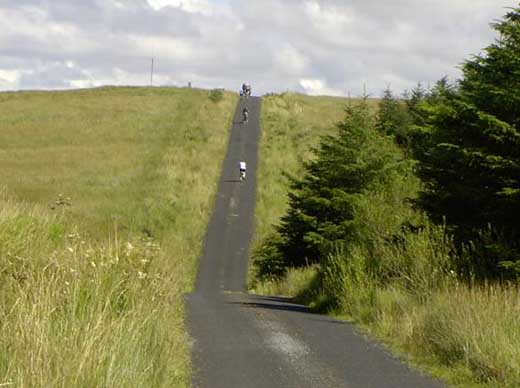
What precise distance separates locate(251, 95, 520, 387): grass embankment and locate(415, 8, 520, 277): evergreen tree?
0.66 m

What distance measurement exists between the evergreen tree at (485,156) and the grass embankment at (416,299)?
66 cm

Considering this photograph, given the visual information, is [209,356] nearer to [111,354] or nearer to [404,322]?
[404,322]

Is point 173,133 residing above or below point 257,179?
above

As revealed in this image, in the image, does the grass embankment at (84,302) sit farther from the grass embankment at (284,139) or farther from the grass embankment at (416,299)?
the grass embankment at (284,139)

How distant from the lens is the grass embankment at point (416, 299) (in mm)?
9984

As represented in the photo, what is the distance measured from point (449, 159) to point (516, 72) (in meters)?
2.15

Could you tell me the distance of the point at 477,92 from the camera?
15258 millimetres

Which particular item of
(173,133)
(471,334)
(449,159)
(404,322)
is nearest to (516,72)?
(449,159)

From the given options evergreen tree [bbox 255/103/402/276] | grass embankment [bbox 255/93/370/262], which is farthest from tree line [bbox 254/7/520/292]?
grass embankment [bbox 255/93/370/262]

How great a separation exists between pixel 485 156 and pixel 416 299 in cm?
263

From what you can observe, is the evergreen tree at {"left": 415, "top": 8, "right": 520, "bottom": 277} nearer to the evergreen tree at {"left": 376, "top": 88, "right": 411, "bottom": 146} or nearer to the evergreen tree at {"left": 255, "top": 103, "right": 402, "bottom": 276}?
the evergreen tree at {"left": 255, "top": 103, "right": 402, "bottom": 276}

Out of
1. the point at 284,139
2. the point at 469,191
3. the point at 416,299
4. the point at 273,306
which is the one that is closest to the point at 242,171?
the point at 284,139

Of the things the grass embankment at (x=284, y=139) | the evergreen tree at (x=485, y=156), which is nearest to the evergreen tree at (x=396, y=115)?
the grass embankment at (x=284, y=139)

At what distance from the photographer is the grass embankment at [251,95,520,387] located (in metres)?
9.98
